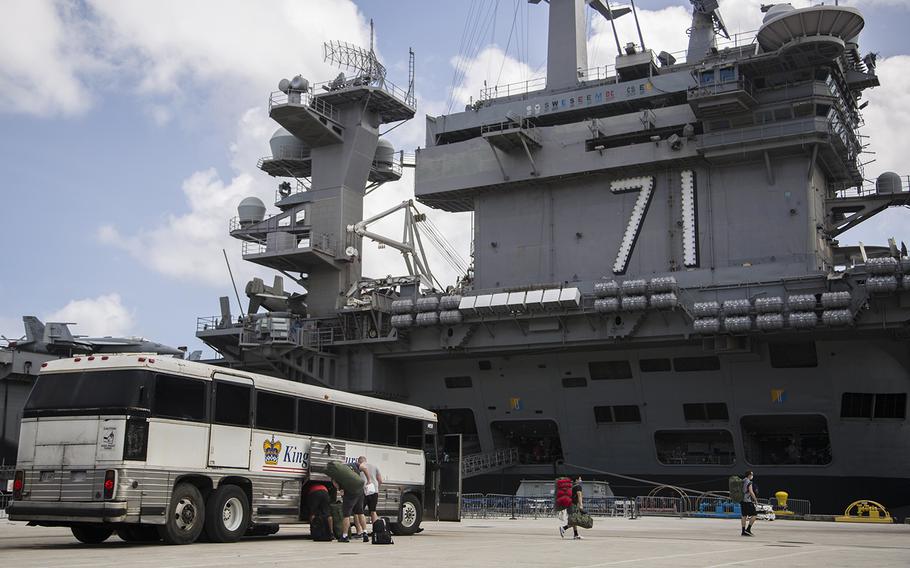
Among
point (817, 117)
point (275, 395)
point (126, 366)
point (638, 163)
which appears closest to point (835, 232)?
point (817, 117)

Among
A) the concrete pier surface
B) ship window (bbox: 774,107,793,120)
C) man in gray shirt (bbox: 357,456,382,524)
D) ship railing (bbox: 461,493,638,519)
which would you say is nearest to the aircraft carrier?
ship window (bbox: 774,107,793,120)

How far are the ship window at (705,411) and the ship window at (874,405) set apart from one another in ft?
14.7

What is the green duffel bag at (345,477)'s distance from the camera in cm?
1656

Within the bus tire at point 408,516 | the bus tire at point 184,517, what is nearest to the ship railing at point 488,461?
the bus tire at point 408,516

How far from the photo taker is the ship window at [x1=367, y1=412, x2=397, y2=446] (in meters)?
20.5

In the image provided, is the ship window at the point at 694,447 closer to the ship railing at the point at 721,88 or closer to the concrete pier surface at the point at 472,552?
the ship railing at the point at 721,88

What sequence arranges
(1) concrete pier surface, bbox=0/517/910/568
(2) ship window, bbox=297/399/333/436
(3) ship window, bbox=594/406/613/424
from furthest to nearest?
(3) ship window, bbox=594/406/613/424 → (2) ship window, bbox=297/399/333/436 → (1) concrete pier surface, bbox=0/517/910/568

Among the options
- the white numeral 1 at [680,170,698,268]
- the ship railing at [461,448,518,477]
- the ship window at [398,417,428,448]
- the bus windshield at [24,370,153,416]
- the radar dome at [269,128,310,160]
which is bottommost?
the ship railing at [461,448,518,477]

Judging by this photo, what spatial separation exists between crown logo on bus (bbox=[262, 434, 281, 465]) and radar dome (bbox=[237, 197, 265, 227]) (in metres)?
30.6

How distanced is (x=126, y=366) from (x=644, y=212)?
27216mm

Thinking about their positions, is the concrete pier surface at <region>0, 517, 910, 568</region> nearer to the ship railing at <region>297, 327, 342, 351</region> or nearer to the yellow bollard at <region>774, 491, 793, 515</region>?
the yellow bollard at <region>774, 491, 793, 515</region>

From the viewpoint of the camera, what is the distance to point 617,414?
38.8 metres

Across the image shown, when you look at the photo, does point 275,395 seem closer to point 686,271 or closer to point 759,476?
point 686,271

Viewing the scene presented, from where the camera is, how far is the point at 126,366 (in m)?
15.2
